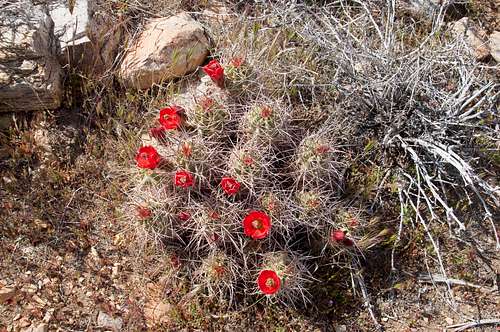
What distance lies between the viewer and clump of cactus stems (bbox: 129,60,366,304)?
2908mm

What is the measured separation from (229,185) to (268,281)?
1.88ft

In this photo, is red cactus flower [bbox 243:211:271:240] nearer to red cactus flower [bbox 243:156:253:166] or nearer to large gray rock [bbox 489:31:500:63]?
red cactus flower [bbox 243:156:253:166]

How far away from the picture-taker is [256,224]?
9.38 ft

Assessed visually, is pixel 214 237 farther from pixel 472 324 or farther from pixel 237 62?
pixel 472 324

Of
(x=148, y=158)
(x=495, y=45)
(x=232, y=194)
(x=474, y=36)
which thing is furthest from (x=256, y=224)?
(x=495, y=45)

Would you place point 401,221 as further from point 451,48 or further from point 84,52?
point 84,52

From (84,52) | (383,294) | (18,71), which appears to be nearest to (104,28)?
(84,52)

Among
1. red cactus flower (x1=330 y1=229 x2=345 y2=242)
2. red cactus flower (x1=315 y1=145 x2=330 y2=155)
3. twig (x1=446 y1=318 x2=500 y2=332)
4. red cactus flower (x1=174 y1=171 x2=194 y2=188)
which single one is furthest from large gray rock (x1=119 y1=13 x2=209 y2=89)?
twig (x1=446 y1=318 x2=500 y2=332)

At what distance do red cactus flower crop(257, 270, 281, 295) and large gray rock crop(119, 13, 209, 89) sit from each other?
1748mm

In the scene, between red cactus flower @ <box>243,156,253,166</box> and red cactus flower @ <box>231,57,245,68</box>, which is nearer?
red cactus flower @ <box>243,156,253,166</box>

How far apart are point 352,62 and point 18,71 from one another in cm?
235

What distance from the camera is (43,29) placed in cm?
373

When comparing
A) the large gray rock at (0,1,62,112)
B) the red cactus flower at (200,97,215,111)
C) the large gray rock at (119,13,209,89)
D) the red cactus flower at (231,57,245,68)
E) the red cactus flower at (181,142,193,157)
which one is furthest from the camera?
the large gray rock at (119,13,209,89)

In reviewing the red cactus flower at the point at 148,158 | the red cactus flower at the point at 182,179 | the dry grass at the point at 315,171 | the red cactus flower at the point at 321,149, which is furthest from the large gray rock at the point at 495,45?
the red cactus flower at the point at 148,158
